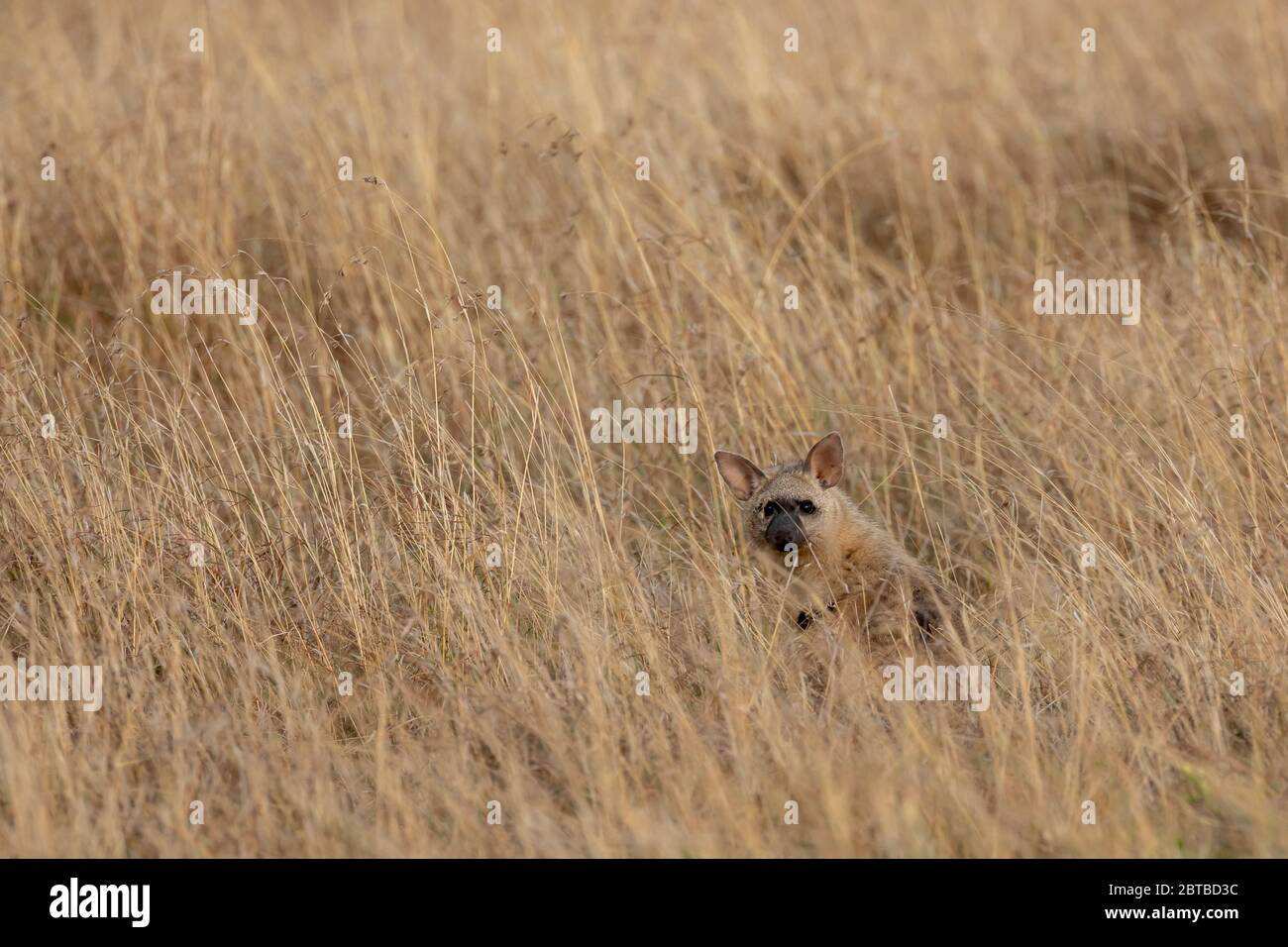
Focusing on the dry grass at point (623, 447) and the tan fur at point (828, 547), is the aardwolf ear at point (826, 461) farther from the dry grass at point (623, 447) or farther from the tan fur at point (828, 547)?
the dry grass at point (623, 447)

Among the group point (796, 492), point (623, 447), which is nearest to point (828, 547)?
point (796, 492)

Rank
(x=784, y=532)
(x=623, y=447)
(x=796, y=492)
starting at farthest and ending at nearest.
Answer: (x=623, y=447) → (x=796, y=492) → (x=784, y=532)

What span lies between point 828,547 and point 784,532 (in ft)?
1.12

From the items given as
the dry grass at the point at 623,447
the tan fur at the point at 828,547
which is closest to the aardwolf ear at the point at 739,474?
the tan fur at the point at 828,547

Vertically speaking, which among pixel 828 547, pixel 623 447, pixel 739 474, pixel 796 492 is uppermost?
pixel 623 447

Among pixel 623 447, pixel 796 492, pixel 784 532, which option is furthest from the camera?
pixel 623 447

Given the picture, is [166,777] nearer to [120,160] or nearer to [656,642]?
[656,642]

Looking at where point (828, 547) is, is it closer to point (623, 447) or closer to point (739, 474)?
point (739, 474)

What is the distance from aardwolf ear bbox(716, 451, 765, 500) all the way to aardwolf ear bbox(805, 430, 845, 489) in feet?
0.72

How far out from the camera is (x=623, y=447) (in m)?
6.36

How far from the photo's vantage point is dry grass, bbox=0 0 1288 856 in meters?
4.44

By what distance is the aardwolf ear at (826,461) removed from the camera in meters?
6.09

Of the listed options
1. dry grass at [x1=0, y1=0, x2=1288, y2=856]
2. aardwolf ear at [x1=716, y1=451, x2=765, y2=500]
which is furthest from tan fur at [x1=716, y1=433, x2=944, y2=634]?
dry grass at [x1=0, y1=0, x2=1288, y2=856]
